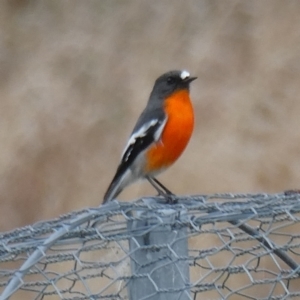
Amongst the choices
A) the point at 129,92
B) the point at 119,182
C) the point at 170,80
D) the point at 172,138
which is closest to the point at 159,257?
the point at 172,138

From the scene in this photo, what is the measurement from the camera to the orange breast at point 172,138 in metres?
3.25

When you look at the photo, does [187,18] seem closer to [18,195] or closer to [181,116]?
[18,195]

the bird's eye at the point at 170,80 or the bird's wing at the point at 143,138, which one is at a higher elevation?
the bird's eye at the point at 170,80

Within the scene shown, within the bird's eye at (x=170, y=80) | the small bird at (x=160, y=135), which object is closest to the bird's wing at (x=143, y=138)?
the small bird at (x=160, y=135)

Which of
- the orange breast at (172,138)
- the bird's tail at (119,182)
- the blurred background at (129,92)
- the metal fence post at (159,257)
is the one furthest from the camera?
the blurred background at (129,92)

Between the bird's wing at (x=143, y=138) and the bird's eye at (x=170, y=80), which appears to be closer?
the bird's wing at (x=143, y=138)

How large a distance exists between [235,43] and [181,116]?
5.49 ft

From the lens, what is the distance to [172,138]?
3.25 m

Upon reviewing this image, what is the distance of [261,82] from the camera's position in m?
4.77

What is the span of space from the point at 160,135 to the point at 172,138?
5 cm

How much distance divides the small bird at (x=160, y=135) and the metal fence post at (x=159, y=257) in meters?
1.50

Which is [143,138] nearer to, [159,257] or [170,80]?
[170,80]

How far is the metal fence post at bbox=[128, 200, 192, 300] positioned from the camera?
1663 millimetres

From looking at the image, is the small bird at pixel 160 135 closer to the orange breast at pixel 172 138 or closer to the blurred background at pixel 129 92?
the orange breast at pixel 172 138
